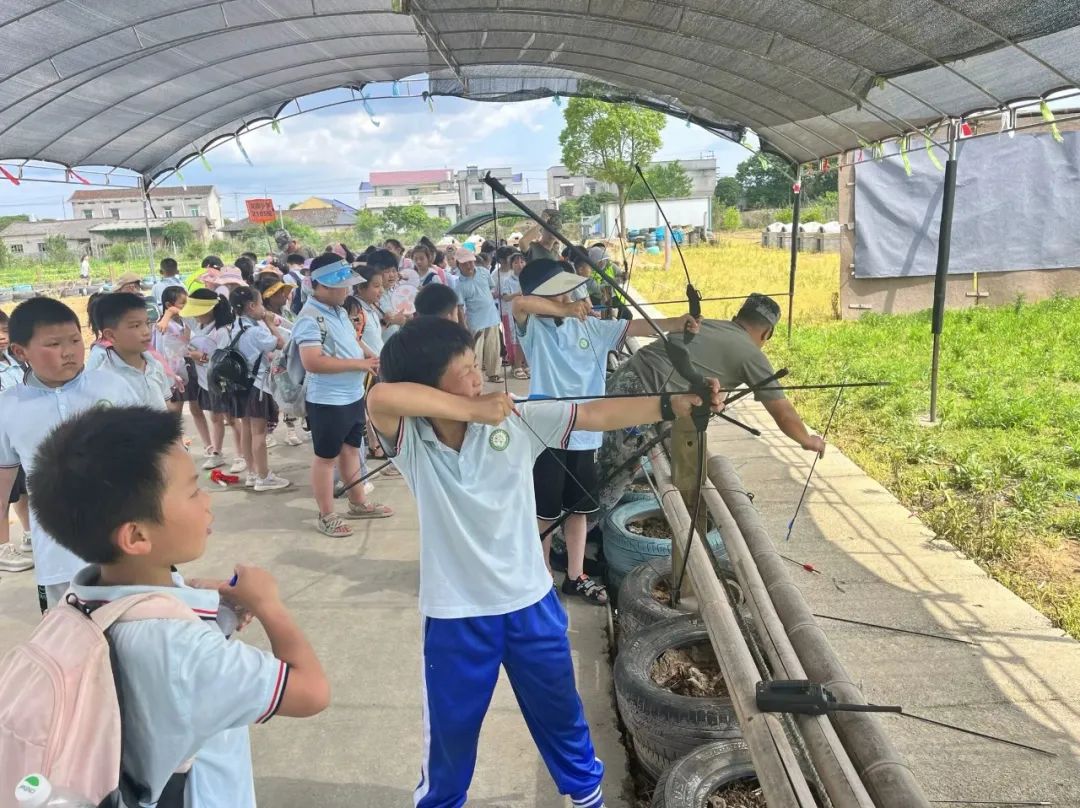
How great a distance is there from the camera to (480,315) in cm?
921

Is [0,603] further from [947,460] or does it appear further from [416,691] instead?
[947,460]

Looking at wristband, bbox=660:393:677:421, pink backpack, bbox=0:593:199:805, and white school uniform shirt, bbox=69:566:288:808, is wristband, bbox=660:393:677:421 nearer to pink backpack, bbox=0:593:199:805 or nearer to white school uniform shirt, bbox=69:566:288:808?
white school uniform shirt, bbox=69:566:288:808

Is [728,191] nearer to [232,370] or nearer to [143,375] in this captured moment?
[232,370]

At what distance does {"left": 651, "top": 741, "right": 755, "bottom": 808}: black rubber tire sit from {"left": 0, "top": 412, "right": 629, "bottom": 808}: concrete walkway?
424mm

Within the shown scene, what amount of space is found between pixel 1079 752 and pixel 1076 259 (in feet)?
38.4

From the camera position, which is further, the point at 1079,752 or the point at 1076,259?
the point at 1076,259

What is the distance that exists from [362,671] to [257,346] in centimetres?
321

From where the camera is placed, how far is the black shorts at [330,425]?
4809 millimetres

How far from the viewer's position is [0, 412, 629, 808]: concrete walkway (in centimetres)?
273

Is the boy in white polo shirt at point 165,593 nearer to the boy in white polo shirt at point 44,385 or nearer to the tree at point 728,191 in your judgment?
the boy in white polo shirt at point 44,385

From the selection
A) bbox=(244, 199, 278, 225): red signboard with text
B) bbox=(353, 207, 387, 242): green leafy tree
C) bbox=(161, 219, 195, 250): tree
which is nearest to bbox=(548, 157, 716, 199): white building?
bbox=(353, 207, 387, 242): green leafy tree

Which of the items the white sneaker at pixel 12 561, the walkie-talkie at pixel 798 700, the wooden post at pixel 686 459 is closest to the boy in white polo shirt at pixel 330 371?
the white sneaker at pixel 12 561

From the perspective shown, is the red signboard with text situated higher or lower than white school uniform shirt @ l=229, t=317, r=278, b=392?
higher

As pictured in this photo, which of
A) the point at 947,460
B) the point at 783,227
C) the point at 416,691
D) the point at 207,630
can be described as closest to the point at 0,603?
the point at 416,691
